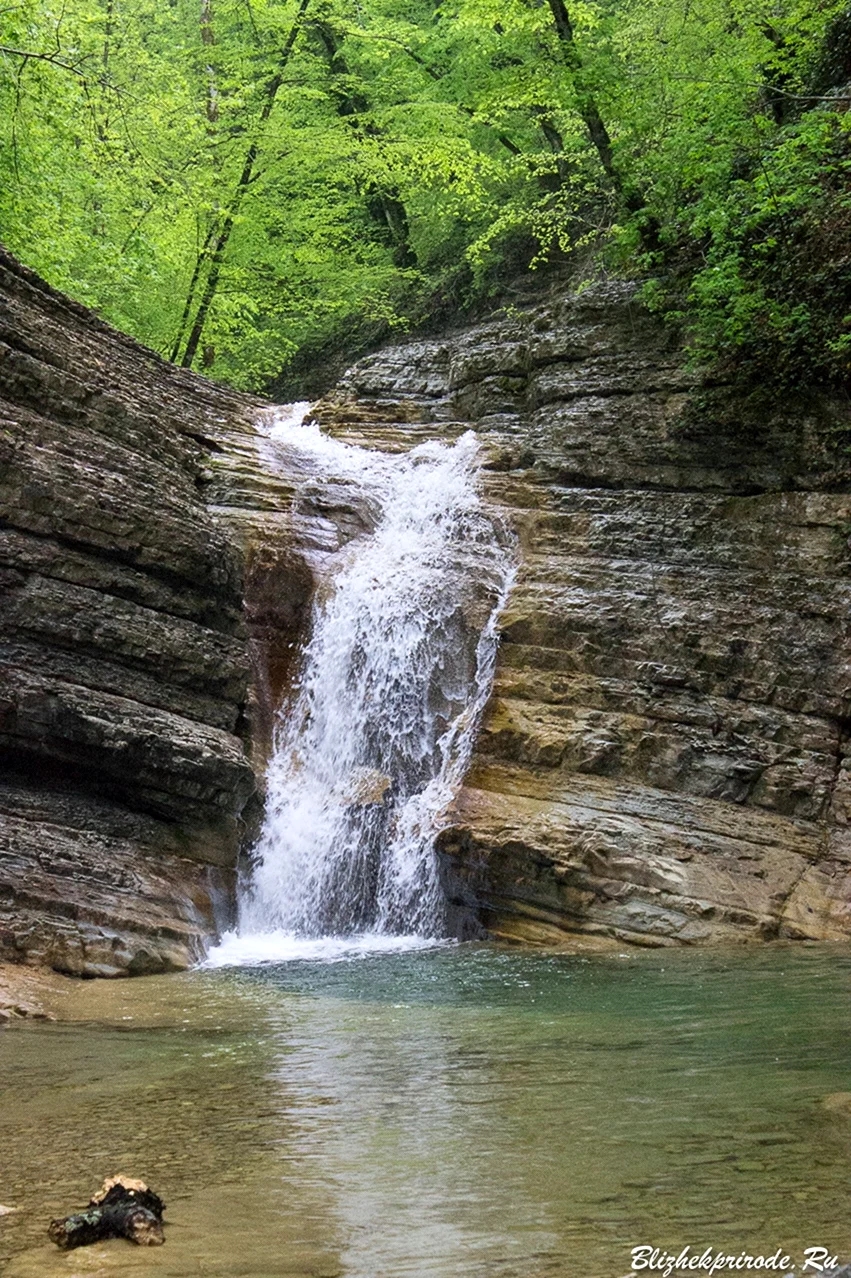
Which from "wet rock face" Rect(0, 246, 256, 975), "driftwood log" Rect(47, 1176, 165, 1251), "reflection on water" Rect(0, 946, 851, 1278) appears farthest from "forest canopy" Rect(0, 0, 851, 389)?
"driftwood log" Rect(47, 1176, 165, 1251)

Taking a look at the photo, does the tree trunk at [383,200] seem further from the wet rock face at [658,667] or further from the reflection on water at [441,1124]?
the reflection on water at [441,1124]

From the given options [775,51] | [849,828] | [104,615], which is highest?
[775,51]

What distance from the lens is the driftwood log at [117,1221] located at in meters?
3.66

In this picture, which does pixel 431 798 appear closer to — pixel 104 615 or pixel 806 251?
pixel 104 615

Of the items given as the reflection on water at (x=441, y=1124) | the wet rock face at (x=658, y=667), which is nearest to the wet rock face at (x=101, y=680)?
the reflection on water at (x=441, y=1124)

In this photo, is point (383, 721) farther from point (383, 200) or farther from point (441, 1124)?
point (383, 200)

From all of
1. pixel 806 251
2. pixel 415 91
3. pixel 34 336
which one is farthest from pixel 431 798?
pixel 415 91

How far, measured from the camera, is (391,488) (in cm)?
1773

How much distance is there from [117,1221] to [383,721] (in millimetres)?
10838

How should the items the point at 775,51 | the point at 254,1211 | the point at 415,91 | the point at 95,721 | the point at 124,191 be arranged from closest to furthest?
1. the point at 254,1211
2. the point at 95,721
3. the point at 775,51
4. the point at 124,191
5. the point at 415,91

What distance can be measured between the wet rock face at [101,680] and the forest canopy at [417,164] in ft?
11.1

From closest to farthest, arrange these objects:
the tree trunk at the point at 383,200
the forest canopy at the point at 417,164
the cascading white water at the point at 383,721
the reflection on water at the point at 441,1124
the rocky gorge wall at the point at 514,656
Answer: the reflection on water at the point at 441,1124 → the rocky gorge wall at the point at 514,656 → the cascading white water at the point at 383,721 → the forest canopy at the point at 417,164 → the tree trunk at the point at 383,200

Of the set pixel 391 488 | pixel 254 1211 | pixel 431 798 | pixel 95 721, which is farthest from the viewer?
pixel 391 488

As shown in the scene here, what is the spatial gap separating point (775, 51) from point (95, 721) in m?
12.9
